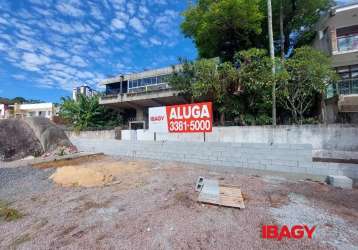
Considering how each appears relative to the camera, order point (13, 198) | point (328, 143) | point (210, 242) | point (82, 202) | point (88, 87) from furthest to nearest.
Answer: point (88, 87) → point (328, 143) → point (13, 198) → point (82, 202) → point (210, 242)

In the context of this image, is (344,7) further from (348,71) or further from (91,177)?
(91,177)

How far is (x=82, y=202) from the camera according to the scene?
3.62 metres

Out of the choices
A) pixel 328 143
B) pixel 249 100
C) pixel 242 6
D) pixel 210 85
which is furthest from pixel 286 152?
pixel 242 6

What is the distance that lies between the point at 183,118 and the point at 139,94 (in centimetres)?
853

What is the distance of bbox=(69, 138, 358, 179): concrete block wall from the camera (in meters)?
4.87

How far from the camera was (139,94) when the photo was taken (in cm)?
1436

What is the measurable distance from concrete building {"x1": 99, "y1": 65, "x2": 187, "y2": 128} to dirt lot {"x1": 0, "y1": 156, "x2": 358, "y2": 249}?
940cm

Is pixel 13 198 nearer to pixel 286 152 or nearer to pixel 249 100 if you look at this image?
pixel 286 152

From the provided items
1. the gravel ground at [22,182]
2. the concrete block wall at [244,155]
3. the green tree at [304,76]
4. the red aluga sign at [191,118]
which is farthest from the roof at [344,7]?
the gravel ground at [22,182]

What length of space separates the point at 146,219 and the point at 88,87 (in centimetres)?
2429

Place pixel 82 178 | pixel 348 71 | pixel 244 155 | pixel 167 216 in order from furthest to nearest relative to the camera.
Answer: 1. pixel 348 71
2. pixel 244 155
3. pixel 82 178
4. pixel 167 216

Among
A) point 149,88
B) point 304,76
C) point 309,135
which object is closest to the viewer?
point 309,135

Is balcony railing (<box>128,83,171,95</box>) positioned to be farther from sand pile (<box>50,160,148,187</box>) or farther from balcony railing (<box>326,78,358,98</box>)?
balcony railing (<box>326,78,358,98</box>)

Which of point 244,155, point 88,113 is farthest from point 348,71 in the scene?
point 88,113
